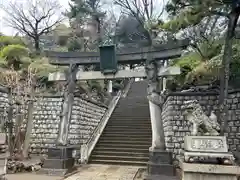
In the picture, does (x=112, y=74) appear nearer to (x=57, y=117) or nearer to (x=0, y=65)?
(x=57, y=117)

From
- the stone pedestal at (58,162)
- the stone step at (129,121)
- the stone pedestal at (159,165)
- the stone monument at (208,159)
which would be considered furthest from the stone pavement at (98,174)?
the stone step at (129,121)

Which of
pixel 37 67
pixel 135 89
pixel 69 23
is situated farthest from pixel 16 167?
pixel 69 23

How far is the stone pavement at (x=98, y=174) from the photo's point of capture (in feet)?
24.1

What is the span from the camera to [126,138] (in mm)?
11797

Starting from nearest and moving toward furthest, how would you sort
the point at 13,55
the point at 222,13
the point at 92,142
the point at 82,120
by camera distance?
the point at 222,13, the point at 92,142, the point at 82,120, the point at 13,55

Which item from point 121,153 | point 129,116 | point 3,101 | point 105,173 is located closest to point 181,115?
point 121,153

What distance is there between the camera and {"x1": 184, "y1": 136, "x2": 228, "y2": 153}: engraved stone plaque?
18.5 ft

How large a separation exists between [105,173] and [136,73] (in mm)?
3436

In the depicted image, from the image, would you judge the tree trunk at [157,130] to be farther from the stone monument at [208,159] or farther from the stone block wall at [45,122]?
the stone block wall at [45,122]


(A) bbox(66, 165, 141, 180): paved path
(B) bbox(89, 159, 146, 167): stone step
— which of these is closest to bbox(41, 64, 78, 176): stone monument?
(A) bbox(66, 165, 141, 180): paved path

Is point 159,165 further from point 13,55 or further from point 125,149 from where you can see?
point 13,55

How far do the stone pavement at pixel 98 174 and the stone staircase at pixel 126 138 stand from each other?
80 cm

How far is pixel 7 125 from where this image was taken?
30.3 ft

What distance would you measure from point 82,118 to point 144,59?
535 cm
